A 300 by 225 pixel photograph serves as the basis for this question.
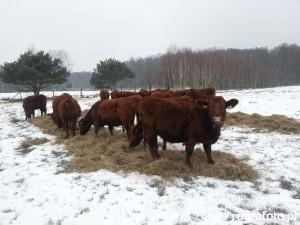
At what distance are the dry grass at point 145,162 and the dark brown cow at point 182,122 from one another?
0.41 meters

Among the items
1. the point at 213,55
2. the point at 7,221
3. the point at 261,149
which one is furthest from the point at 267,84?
the point at 7,221

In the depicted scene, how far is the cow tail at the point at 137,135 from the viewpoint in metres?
10.8

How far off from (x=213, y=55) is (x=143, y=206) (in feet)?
304

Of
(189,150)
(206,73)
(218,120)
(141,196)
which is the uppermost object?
(206,73)

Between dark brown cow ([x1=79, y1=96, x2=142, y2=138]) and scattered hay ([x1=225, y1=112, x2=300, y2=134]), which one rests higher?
dark brown cow ([x1=79, y1=96, x2=142, y2=138])

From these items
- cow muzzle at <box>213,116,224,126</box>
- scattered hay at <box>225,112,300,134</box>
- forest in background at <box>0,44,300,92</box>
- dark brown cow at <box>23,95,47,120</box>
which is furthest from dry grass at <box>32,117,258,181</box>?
forest in background at <box>0,44,300,92</box>

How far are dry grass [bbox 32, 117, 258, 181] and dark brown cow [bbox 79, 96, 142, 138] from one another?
2.04ft

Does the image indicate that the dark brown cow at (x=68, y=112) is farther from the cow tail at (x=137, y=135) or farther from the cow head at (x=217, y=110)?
the cow head at (x=217, y=110)

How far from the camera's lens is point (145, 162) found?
9469 millimetres

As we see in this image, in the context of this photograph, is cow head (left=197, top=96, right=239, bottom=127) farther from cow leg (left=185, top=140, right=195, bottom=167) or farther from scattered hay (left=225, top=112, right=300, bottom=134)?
scattered hay (left=225, top=112, right=300, bottom=134)

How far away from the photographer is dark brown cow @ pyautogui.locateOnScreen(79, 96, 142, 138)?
12.2 m

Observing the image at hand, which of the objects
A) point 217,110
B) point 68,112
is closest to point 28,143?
point 68,112

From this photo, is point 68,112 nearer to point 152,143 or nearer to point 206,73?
point 152,143

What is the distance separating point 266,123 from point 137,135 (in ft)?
22.4
